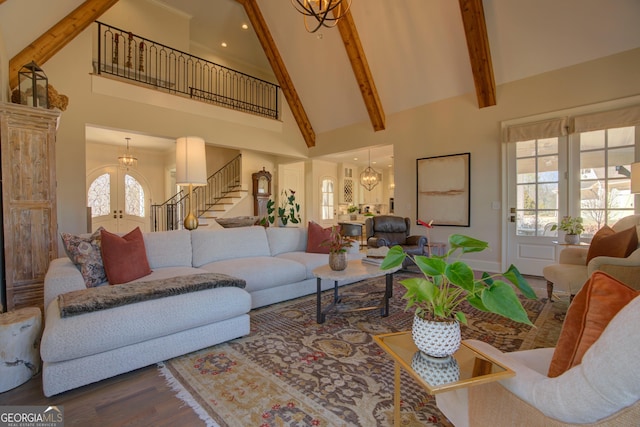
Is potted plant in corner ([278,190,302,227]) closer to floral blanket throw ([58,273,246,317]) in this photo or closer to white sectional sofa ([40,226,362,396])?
white sectional sofa ([40,226,362,396])

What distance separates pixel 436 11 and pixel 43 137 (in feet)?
17.0

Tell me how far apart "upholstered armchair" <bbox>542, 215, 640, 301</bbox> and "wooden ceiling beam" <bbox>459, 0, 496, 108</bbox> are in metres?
2.54

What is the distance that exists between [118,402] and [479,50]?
5.38 meters

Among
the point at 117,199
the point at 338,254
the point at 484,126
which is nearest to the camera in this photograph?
the point at 338,254

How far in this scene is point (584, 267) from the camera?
298 centimetres

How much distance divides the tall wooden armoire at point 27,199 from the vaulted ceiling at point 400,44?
149 cm

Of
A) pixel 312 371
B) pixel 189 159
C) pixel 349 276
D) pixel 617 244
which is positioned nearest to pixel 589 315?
pixel 312 371

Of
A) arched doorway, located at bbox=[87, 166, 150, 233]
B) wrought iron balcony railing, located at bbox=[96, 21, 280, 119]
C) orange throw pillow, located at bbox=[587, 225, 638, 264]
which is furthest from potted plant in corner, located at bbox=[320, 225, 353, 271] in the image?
arched doorway, located at bbox=[87, 166, 150, 233]

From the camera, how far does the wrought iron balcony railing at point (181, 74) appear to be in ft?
19.2

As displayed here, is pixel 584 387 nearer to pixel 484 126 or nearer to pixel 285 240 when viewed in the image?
pixel 285 240

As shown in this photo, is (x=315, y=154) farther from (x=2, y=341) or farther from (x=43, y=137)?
(x=2, y=341)

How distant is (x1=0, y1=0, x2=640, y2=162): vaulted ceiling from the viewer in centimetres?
380

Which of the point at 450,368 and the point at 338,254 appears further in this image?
the point at 338,254

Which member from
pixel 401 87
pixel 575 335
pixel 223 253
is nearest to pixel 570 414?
pixel 575 335
